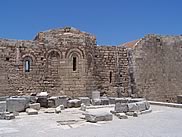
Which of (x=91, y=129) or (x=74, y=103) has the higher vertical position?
(x=74, y=103)

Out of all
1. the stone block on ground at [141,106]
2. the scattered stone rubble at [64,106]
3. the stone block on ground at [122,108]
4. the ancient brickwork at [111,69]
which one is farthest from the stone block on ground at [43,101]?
the ancient brickwork at [111,69]

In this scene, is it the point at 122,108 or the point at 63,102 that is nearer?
the point at 122,108

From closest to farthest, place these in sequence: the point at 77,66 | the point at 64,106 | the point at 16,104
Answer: the point at 16,104
the point at 64,106
the point at 77,66

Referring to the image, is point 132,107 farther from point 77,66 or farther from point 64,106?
point 77,66

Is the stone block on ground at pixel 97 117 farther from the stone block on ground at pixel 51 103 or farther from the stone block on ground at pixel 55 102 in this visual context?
the stone block on ground at pixel 51 103

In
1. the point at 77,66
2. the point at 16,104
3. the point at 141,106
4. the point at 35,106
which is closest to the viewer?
the point at 141,106

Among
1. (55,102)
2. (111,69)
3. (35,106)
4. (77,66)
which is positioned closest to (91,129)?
(35,106)

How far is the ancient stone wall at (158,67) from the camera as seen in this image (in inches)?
733

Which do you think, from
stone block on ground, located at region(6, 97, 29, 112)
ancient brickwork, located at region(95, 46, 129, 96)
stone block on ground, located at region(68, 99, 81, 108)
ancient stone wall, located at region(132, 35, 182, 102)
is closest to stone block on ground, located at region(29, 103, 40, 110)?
stone block on ground, located at region(6, 97, 29, 112)

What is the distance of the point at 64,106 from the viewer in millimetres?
12375

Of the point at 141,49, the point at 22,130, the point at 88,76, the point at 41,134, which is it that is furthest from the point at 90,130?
the point at 141,49

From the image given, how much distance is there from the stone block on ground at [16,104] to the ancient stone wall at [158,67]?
956 centimetres

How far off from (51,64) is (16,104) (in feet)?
15.6

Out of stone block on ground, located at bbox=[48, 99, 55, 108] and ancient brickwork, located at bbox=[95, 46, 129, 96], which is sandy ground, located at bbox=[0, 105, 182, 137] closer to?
stone block on ground, located at bbox=[48, 99, 55, 108]
